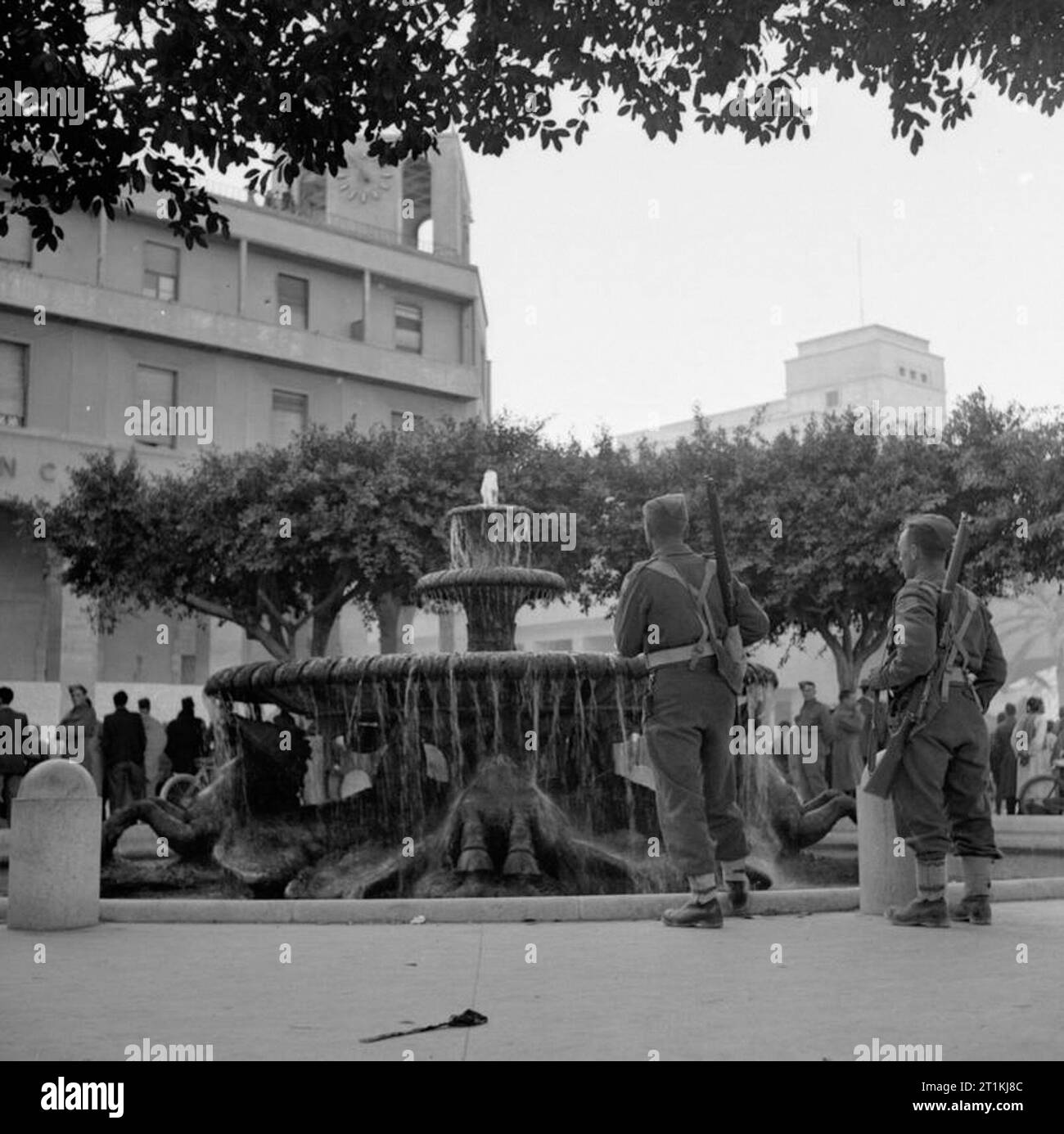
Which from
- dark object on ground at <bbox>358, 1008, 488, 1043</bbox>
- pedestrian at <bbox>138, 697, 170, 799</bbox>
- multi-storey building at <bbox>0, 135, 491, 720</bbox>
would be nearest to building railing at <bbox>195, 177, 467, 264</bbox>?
multi-storey building at <bbox>0, 135, 491, 720</bbox>

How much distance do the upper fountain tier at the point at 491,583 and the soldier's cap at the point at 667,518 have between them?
17.6ft

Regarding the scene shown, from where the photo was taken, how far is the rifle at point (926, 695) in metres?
6.88

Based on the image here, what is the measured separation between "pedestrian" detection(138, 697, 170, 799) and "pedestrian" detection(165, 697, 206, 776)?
0.26 metres

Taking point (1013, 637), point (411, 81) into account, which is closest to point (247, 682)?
point (411, 81)

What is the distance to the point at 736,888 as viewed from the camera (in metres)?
7.50

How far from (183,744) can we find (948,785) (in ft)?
48.0

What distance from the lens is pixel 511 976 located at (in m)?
5.53

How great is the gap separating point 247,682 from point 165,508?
19.2 m

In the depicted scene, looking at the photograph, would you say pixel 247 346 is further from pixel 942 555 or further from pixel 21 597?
pixel 942 555

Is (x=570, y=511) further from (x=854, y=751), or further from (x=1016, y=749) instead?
(x=854, y=751)

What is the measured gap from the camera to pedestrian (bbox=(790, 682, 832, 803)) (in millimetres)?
17875

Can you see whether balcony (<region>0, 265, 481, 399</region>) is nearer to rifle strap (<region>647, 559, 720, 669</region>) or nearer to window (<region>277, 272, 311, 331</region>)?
window (<region>277, 272, 311, 331</region>)

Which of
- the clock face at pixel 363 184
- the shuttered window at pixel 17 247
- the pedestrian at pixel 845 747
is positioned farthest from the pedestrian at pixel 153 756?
the clock face at pixel 363 184

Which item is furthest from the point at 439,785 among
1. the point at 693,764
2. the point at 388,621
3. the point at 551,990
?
the point at 388,621
